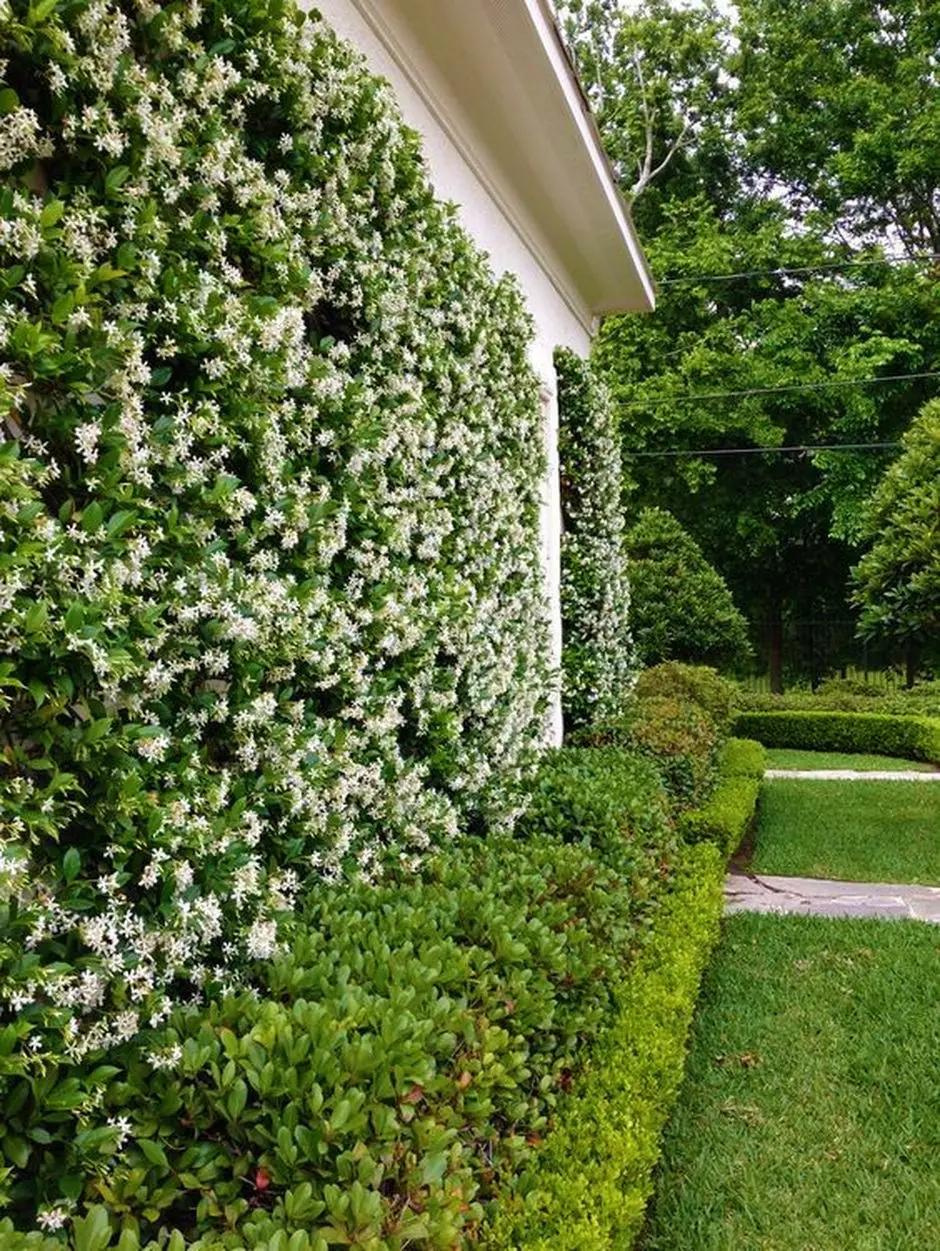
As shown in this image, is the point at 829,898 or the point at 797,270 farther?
the point at 797,270

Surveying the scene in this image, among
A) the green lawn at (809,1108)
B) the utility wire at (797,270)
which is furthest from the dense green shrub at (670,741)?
the utility wire at (797,270)

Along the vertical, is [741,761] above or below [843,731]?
above

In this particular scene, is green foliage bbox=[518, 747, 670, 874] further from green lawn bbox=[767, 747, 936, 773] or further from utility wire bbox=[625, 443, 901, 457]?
utility wire bbox=[625, 443, 901, 457]

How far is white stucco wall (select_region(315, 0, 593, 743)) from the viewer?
391 cm

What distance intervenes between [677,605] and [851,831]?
782 cm

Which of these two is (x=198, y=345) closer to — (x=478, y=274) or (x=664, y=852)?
(x=478, y=274)

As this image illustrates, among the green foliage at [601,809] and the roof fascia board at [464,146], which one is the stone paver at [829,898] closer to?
the green foliage at [601,809]

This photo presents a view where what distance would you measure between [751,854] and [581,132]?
5.50 metres

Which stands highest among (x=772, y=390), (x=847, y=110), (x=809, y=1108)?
(x=847, y=110)

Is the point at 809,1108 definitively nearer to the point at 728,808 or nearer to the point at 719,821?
the point at 719,821

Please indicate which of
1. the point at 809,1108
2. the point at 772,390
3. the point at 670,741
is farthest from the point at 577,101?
the point at 772,390

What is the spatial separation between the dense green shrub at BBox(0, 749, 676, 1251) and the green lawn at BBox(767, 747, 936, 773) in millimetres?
11395

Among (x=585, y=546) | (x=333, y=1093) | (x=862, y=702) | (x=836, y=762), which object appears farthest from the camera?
(x=862, y=702)

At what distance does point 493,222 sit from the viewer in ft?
19.1
